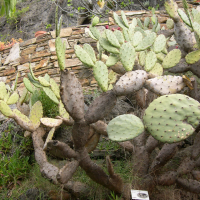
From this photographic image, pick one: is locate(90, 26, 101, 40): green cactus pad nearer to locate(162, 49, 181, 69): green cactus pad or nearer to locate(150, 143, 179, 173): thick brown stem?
locate(162, 49, 181, 69): green cactus pad

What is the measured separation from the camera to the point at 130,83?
187 cm

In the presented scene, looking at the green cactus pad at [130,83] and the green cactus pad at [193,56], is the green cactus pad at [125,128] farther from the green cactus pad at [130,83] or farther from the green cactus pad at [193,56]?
the green cactus pad at [193,56]

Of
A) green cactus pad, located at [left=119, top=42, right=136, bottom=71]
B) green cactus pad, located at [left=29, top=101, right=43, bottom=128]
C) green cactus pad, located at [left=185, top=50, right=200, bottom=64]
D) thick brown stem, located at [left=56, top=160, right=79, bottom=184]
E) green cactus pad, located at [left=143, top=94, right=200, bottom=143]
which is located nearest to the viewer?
green cactus pad, located at [left=143, top=94, right=200, bottom=143]

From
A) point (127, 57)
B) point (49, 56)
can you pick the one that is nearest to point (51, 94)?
point (127, 57)

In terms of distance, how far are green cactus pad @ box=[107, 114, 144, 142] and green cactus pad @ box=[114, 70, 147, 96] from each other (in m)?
0.24

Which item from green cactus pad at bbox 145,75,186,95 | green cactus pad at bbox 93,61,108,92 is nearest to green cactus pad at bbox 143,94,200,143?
green cactus pad at bbox 145,75,186,95

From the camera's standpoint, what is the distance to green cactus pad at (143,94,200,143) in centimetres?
153

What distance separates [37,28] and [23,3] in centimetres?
187

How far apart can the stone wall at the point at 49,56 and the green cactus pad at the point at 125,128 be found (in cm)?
277

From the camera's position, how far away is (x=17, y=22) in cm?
836

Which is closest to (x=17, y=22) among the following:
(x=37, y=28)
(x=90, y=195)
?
(x=37, y=28)

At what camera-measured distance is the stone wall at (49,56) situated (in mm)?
4648

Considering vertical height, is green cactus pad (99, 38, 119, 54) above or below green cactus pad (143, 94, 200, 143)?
above

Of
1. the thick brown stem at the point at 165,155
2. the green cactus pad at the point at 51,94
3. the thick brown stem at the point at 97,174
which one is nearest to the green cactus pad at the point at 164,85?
the thick brown stem at the point at 165,155
